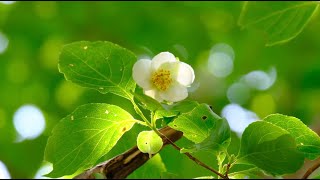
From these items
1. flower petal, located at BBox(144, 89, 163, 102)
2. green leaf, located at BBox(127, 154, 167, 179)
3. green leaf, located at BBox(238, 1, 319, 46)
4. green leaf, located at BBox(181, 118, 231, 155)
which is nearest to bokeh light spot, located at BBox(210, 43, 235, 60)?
green leaf, located at BBox(127, 154, 167, 179)

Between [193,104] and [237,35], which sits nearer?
[193,104]

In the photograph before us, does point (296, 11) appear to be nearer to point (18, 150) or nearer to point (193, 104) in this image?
point (193, 104)

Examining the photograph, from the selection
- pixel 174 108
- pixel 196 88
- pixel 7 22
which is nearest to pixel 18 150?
pixel 7 22

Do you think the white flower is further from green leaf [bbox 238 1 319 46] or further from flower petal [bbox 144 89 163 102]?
green leaf [bbox 238 1 319 46]

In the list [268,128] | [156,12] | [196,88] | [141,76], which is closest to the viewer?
[268,128]

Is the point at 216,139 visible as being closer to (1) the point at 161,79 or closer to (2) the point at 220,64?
(1) the point at 161,79

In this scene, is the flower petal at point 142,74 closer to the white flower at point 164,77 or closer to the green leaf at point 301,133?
the white flower at point 164,77
